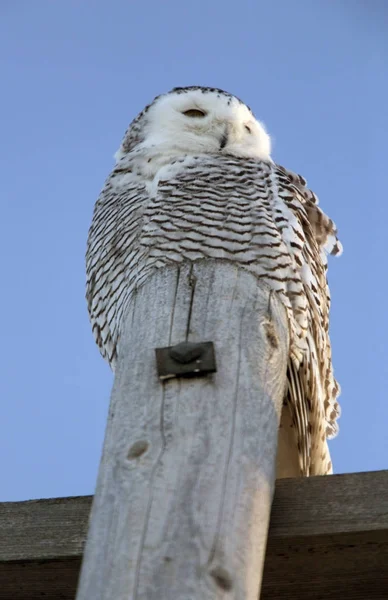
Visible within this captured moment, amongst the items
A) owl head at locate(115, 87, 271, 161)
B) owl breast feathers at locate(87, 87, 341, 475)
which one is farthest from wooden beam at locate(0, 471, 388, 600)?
owl head at locate(115, 87, 271, 161)

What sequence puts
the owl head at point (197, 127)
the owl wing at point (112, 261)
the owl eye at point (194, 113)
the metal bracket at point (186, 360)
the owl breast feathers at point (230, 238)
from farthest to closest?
1. the owl eye at point (194, 113)
2. the owl head at point (197, 127)
3. the owl wing at point (112, 261)
4. the owl breast feathers at point (230, 238)
5. the metal bracket at point (186, 360)

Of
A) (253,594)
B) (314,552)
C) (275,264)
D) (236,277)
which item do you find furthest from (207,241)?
(253,594)

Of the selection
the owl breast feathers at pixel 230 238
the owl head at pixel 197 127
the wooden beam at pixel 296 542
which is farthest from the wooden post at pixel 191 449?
the owl head at pixel 197 127

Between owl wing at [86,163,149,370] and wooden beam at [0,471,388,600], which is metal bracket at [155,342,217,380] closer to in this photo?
wooden beam at [0,471,388,600]

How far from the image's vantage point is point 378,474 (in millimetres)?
1458

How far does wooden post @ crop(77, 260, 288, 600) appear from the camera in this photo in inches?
46.5

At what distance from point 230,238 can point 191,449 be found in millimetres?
1904

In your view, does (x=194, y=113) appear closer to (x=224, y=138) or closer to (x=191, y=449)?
(x=224, y=138)

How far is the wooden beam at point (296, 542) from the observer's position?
4.66 feet

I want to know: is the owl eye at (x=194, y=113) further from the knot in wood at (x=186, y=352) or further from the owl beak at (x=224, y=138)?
the knot in wood at (x=186, y=352)

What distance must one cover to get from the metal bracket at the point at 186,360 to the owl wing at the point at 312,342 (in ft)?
4.23

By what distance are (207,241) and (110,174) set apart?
958mm

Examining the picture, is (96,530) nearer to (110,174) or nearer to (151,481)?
(151,481)

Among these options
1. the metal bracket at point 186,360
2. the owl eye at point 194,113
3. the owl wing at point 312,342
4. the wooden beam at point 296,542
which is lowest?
the wooden beam at point 296,542
